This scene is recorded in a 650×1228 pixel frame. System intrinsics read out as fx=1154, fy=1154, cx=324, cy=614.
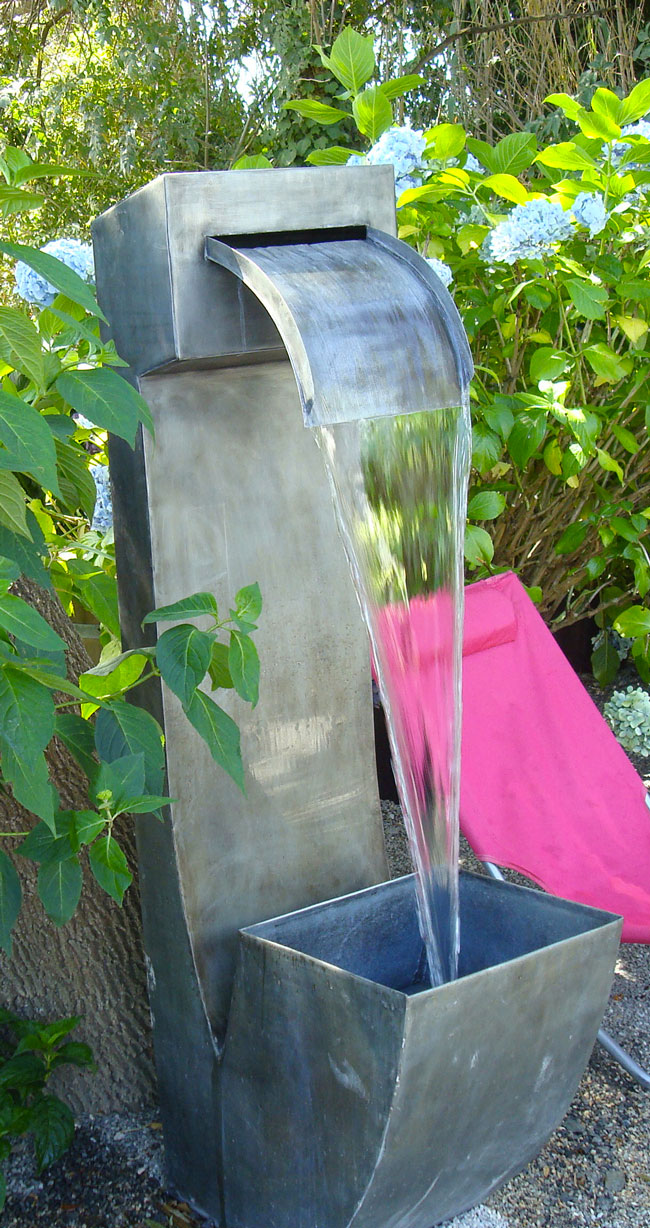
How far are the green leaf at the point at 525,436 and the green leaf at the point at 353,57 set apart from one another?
75 centimetres

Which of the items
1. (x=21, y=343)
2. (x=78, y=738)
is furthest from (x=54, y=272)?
(x=78, y=738)

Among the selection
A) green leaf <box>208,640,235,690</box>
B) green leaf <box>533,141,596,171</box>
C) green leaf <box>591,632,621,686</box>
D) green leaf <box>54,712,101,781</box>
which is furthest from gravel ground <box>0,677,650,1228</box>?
green leaf <box>591,632,621,686</box>

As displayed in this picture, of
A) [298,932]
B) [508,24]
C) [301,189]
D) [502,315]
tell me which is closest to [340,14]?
[508,24]

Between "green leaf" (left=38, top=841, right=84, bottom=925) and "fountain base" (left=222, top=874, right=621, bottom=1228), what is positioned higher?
"green leaf" (left=38, top=841, right=84, bottom=925)

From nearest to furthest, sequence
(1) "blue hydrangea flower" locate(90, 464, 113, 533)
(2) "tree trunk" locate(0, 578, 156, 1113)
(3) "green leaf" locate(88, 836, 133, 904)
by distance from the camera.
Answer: (3) "green leaf" locate(88, 836, 133, 904), (2) "tree trunk" locate(0, 578, 156, 1113), (1) "blue hydrangea flower" locate(90, 464, 113, 533)

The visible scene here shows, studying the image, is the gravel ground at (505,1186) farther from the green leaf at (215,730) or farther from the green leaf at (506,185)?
the green leaf at (506,185)

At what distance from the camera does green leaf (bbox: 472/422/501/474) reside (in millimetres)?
2430

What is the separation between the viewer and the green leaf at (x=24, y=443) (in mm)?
1153

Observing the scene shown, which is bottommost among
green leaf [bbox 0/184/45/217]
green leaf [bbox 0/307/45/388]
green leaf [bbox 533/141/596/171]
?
green leaf [bbox 0/307/45/388]

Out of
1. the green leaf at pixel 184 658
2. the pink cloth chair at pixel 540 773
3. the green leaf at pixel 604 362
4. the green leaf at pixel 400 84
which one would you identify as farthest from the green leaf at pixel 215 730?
the green leaf at pixel 604 362

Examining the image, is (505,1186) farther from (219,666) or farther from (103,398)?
(103,398)

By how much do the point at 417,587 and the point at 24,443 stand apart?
2.16 feet

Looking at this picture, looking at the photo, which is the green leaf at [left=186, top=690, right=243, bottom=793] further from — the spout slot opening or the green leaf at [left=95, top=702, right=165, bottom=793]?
the spout slot opening

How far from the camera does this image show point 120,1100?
185 cm
